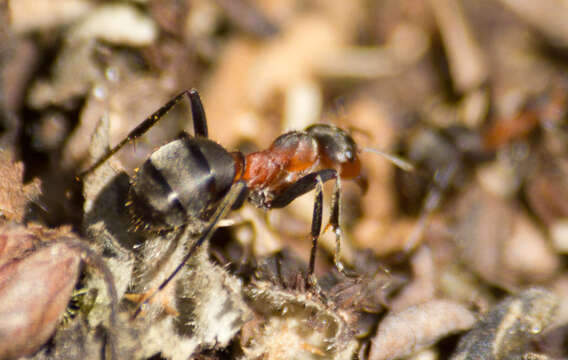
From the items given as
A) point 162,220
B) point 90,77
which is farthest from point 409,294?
point 90,77

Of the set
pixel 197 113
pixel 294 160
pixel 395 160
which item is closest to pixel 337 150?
Answer: pixel 294 160

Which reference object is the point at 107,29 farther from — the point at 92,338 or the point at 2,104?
the point at 92,338

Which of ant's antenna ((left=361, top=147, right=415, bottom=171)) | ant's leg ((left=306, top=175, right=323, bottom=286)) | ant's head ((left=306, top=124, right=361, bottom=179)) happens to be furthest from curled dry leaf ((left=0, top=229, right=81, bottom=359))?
ant's antenna ((left=361, top=147, right=415, bottom=171))

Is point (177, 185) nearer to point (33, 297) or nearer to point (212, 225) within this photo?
point (212, 225)

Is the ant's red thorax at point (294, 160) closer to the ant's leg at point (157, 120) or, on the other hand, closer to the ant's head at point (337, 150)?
the ant's head at point (337, 150)

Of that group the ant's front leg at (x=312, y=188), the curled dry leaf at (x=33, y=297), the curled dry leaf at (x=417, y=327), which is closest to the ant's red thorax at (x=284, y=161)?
the ant's front leg at (x=312, y=188)

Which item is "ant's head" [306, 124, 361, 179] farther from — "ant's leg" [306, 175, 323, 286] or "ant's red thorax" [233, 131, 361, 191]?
"ant's leg" [306, 175, 323, 286]
